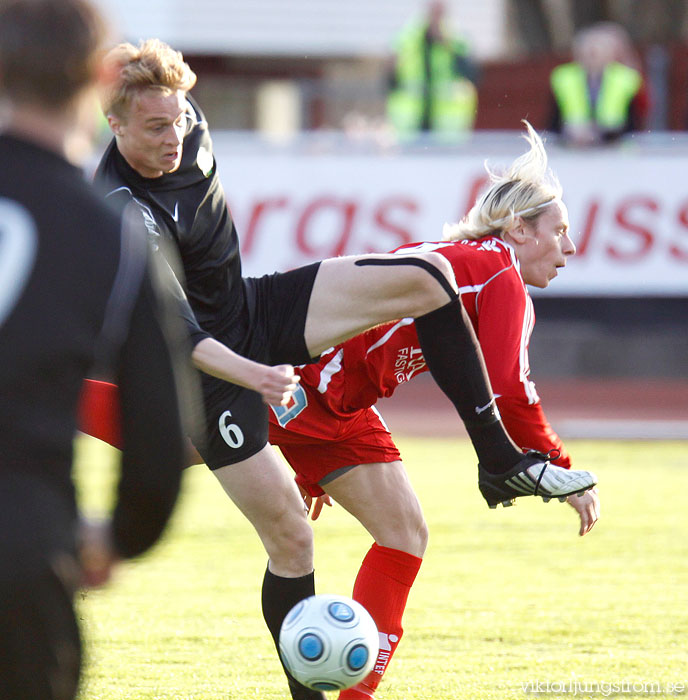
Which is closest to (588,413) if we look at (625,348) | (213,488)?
(625,348)

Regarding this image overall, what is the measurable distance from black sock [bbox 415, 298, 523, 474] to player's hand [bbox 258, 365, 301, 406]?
0.79 m

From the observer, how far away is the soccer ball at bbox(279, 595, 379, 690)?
137 inches

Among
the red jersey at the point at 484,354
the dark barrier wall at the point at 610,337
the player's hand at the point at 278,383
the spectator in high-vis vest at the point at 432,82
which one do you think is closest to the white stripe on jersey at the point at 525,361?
the red jersey at the point at 484,354

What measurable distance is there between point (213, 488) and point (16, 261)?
7.45 m

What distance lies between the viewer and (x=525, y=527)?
7781 millimetres

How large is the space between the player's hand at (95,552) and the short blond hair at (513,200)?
2376 millimetres

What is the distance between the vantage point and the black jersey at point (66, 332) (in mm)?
1949

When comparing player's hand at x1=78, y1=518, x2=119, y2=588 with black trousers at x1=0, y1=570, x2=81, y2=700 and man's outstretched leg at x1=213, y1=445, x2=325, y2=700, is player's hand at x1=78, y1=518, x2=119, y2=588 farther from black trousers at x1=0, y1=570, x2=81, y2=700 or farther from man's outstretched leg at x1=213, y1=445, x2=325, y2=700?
man's outstretched leg at x1=213, y1=445, x2=325, y2=700

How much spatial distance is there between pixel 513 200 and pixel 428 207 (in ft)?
26.8

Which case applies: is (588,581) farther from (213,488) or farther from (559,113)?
(559,113)

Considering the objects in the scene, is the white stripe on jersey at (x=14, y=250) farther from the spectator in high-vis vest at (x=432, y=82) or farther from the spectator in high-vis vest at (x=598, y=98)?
Answer: the spectator in high-vis vest at (x=432, y=82)

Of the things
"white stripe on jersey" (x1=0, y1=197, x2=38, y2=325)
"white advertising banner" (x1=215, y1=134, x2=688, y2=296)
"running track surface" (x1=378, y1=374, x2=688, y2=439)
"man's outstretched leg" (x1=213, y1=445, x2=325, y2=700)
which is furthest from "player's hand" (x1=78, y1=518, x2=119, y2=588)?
"white advertising banner" (x1=215, y1=134, x2=688, y2=296)

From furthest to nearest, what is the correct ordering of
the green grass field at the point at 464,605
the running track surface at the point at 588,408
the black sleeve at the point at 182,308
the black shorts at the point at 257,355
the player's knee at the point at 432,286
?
the running track surface at the point at 588,408, the green grass field at the point at 464,605, the black shorts at the point at 257,355, the player's knee at the point at 432,286, the black sleeve at the point at 182,308

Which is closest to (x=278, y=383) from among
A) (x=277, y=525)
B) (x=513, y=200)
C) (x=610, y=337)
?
(x=277, y=525)
